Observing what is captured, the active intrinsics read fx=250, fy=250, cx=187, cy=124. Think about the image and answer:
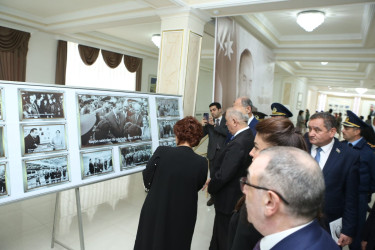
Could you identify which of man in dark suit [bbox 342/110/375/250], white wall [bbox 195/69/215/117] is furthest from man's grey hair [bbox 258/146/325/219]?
white wall [bbox 195/69/215/117]

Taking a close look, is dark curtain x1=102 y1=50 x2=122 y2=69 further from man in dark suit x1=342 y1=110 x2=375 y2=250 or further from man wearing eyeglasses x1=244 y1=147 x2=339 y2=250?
man wearing eyeglasses x1=244 y1=147 x2=339 y2=250

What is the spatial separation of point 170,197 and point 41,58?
7.31m

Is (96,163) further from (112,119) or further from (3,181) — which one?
(3,181)

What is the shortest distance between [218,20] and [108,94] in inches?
117

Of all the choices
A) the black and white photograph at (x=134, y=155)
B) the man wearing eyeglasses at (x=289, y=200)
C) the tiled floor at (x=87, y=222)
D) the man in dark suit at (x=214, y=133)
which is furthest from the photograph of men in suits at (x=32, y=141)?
the man in dark suit at (x=214, y=133)

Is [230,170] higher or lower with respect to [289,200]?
lower

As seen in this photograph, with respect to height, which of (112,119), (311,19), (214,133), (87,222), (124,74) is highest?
(311,19)

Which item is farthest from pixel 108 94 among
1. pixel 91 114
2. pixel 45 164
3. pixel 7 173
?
pixel 7 173

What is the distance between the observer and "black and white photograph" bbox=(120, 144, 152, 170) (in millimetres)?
2516

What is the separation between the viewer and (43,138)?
6.28 ft

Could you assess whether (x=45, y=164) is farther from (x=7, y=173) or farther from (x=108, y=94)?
(x=108, y=94)

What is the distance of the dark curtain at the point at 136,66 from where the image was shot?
9.54m

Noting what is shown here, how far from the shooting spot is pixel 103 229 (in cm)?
293

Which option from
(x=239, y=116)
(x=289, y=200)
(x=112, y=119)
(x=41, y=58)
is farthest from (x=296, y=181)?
(x=41, y=58)
